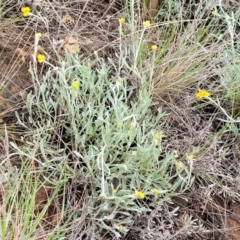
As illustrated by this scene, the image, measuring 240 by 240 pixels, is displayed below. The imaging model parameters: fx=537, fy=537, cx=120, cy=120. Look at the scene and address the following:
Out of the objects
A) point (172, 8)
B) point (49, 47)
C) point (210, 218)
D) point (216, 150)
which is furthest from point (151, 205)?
point (172, 8)

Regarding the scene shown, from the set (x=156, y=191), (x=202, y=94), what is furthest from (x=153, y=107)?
(x=156, y=191)

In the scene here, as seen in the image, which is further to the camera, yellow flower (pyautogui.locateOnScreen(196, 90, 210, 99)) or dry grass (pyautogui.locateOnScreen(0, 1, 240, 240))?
yellow flower (pyautogui.locateOnScreen(196, 90, 210, 99))

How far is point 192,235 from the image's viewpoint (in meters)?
1.69

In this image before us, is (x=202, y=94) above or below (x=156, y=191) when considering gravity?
above

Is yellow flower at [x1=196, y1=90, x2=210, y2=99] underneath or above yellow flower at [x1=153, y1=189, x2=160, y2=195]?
above

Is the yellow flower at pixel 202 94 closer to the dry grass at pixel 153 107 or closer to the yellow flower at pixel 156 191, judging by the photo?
the dry grass at pixel 153 107

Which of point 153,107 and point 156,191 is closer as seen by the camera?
point 156,191

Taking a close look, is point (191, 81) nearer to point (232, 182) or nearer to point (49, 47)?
point (232, 182)

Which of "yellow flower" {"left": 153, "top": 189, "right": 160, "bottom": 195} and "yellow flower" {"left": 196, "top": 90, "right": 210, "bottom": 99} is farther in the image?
"yellow flower" {"left": 196, "top": 90, "right": 210, "bottom": 99}

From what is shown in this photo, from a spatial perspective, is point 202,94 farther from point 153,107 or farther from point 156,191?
point 156,191

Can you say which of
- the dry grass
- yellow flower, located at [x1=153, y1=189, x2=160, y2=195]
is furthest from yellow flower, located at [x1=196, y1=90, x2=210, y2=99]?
yellow flower, located at [x1=153, y1=189, x2=160, y2=195]

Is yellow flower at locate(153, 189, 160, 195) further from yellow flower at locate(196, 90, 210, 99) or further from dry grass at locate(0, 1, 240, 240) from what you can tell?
yellow flower at locate(196, 90, 210, 99)

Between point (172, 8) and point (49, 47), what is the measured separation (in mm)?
548

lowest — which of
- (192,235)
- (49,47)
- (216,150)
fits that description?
(192,235)
